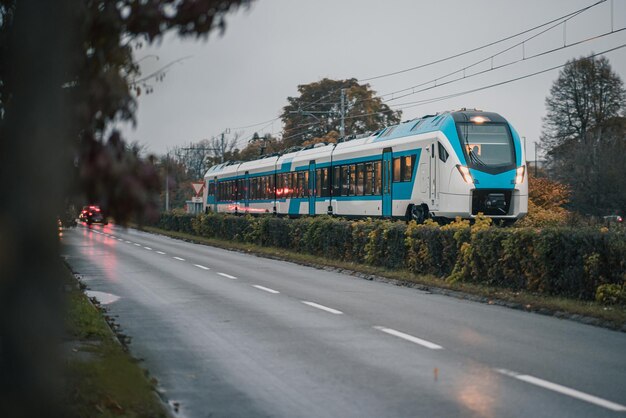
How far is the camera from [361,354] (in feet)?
33.4

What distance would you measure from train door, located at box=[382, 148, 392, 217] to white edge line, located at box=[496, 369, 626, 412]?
74.8 ft

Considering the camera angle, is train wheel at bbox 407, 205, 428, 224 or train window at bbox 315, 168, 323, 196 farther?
train window at bbox 315, 168, 323, 196

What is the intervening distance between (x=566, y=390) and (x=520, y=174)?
2174 centimetres

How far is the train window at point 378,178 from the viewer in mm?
32500

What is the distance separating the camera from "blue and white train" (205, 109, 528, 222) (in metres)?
28.1

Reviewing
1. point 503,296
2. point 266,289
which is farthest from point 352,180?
point 503,296

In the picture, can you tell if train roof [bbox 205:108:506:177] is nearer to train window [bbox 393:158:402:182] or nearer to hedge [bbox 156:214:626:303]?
train window [bbox 393:158:402:182]

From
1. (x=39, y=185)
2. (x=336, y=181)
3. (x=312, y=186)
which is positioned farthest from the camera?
(x=312, y=186)

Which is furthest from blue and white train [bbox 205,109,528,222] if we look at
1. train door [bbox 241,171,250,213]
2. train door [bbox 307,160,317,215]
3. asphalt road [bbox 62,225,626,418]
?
train door [bbox 241,171,250,213]

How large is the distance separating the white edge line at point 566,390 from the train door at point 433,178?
1951 centimetres

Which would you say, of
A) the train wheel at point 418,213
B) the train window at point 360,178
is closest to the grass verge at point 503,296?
the train wheel at point 418,213

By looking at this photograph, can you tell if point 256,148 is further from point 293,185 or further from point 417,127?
point 417,127

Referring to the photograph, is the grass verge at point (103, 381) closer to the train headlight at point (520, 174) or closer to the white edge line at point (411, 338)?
the white edge line at point (411, 338)

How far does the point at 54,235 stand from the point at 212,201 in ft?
204
